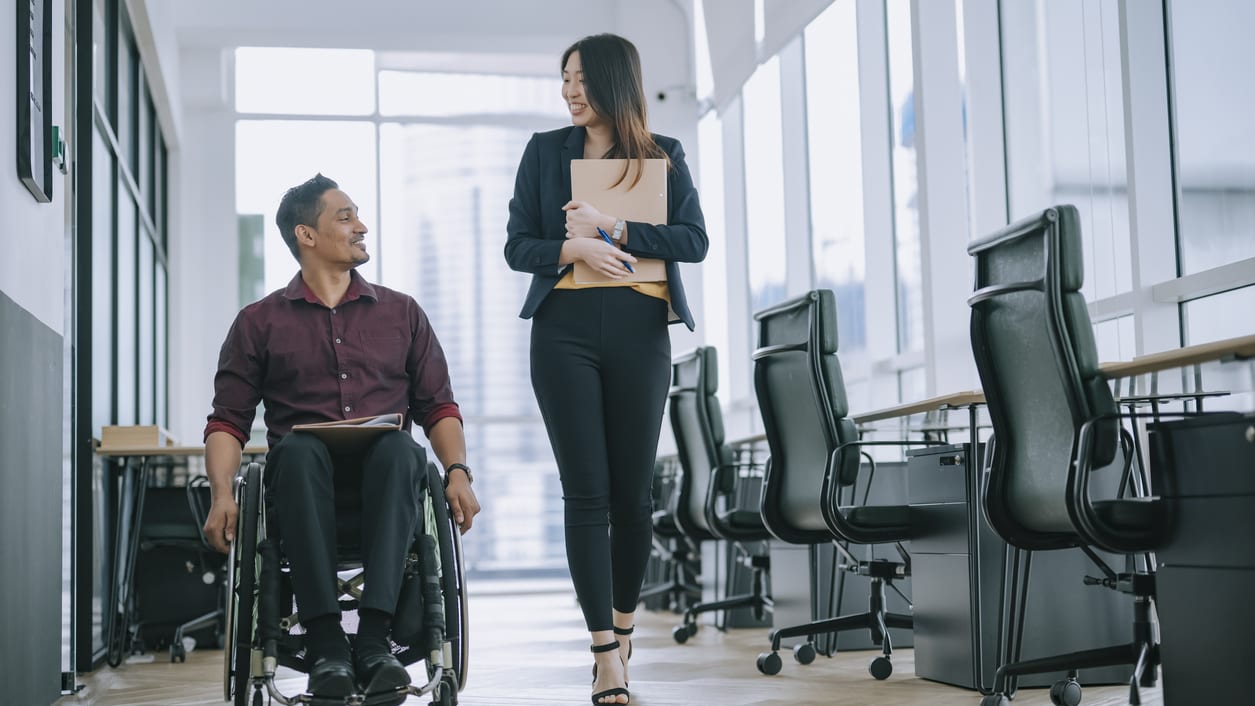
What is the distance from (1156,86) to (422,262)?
6079 millimetres

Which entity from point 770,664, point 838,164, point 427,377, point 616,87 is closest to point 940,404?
point 770,664

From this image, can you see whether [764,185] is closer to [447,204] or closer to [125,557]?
[447,204]

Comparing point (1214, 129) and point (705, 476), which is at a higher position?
point (1214, 129)

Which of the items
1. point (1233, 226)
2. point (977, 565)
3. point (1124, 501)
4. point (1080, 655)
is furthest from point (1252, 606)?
point (1233, 226)

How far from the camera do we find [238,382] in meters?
2.54

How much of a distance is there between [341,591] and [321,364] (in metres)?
0.48

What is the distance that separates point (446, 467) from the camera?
8.21 ft

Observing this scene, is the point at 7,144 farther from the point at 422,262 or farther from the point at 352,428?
the point at 422,262

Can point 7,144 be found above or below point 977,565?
above

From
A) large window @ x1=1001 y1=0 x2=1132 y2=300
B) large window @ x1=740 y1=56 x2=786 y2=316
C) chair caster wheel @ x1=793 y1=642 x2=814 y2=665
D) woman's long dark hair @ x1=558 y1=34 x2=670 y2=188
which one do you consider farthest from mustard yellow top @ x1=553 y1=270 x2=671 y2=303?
large window @ x1=740 y1=56 x2=786 y2=316

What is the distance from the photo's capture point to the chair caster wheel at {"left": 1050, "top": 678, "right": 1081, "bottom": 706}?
107 inches

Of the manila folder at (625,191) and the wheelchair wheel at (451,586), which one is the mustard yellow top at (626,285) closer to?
the manila folder at (625,191)

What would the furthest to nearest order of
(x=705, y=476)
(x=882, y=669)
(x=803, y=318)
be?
(x=705, y=476)
(x=803, y=318)
(x=882, y=669)

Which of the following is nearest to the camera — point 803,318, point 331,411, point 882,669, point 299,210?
point 331,411
